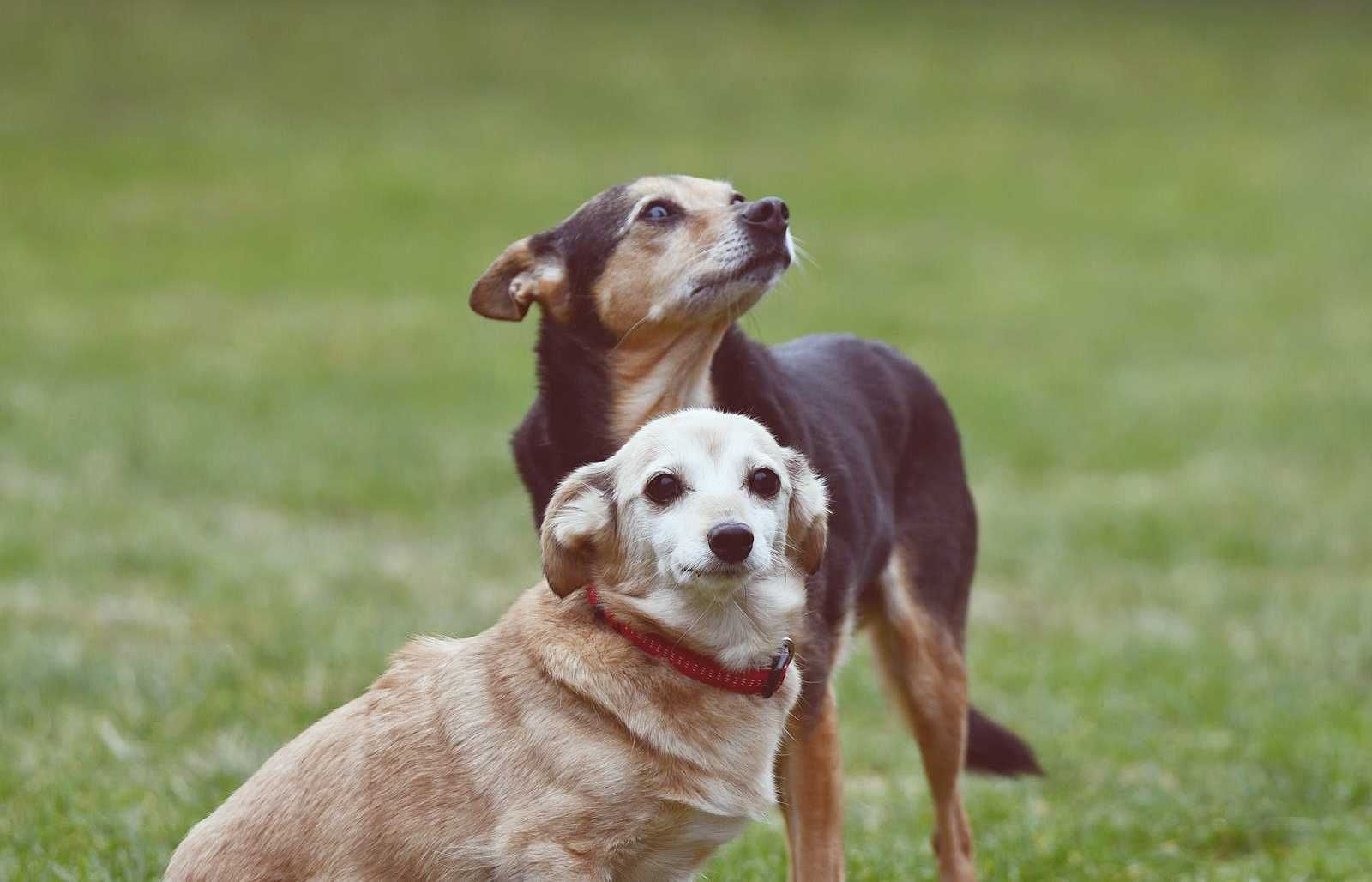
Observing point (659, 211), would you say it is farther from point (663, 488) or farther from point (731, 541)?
point (731, 541)

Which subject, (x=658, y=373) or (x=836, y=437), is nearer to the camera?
(x=658, y=373)

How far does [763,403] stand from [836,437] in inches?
15.3

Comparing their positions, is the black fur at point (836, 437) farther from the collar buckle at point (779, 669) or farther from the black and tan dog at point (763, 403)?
the collar buckle at point (779, 669)

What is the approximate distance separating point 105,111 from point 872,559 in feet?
68.1

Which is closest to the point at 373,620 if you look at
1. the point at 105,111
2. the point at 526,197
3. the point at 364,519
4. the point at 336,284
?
the point at 364,519

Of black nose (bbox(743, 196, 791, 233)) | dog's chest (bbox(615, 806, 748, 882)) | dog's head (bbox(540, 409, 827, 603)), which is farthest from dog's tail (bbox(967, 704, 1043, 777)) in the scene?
dog's chest (bbox(615, 806, 748, 882))

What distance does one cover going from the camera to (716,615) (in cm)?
399

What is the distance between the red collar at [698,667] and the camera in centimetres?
398

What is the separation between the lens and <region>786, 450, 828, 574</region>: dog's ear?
4176 mm

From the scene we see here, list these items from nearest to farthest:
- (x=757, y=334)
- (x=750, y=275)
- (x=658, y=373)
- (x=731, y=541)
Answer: (x=731, y=541)
(x=658, y=373)
(x=750, y=275)
(x=757, y=334)

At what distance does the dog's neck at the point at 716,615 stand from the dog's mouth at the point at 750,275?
3.79 feet

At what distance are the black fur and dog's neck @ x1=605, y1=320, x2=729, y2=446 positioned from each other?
0.09 ft

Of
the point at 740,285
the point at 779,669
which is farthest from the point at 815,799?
the point at 740,285

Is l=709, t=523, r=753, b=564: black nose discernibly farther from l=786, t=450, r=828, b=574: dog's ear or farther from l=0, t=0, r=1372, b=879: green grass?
l=0, t=0, r=1372, b=879: green grass
